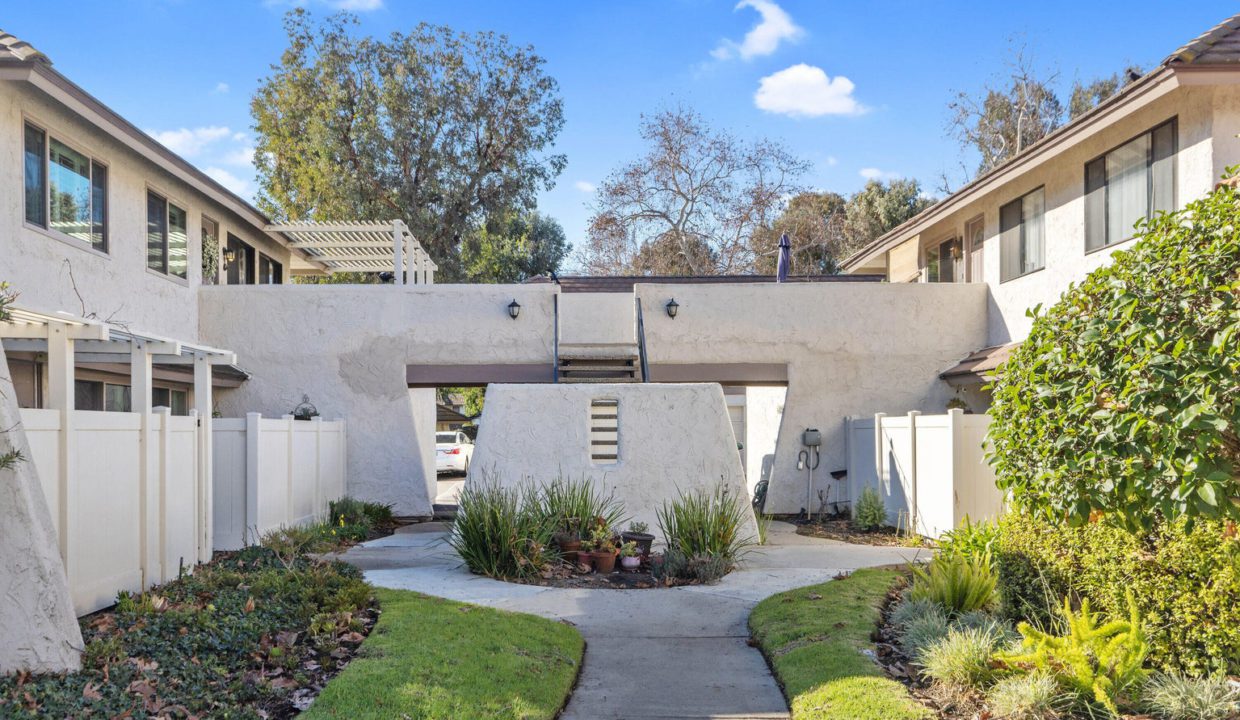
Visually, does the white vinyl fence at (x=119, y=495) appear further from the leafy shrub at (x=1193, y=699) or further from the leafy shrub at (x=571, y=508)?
the leafy shrub at (x=1193, y=699)

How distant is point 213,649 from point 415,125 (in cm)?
2567

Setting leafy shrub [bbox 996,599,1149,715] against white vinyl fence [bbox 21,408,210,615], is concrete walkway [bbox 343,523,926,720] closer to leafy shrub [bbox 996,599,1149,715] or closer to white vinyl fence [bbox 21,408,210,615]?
leafy shrub [bbox 996,599,1149,715]

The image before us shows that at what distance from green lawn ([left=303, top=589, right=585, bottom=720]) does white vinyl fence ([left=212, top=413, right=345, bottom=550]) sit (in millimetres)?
4602

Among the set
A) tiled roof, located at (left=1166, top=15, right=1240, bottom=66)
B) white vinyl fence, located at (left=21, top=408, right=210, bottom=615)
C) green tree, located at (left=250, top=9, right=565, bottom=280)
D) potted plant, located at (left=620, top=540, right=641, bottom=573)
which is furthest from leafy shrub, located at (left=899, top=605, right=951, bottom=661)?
green tree, located at (left=250, top=9, right=565, bottom=280)

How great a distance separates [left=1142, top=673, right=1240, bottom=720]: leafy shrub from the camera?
4.83 meters

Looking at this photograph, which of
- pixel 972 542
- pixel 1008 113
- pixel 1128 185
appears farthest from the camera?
pixel 1008 113

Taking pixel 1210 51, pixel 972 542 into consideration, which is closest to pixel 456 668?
pixel 972 542

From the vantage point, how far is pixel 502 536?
32.5 ft

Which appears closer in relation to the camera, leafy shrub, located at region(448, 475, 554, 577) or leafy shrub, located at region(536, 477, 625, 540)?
leafy shrub, located at region(448, 475, 554, 577)

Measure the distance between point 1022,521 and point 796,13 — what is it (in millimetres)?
18729

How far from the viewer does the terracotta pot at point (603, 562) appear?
33.7ft

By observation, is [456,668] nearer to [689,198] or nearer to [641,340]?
[641,340]

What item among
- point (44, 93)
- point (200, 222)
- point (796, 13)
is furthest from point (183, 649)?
point (796, 13)

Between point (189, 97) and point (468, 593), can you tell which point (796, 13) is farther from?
point (468, 593)
